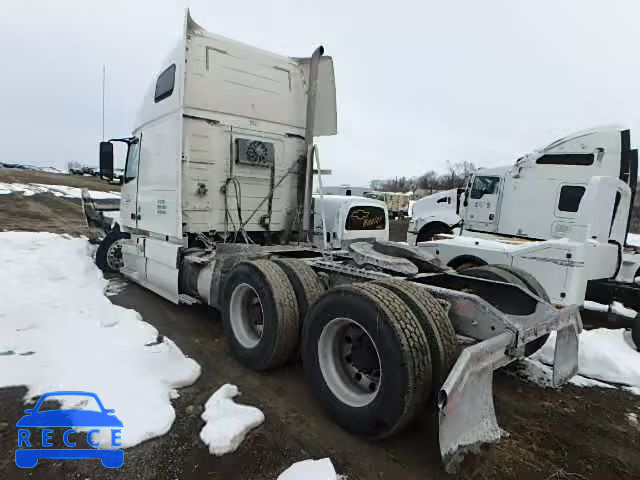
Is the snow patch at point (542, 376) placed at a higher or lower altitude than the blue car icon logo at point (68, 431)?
higher

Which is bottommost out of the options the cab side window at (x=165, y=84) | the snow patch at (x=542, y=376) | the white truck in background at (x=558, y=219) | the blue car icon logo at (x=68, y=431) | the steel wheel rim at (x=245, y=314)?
the blue car icon logo at (x=68, y=431)

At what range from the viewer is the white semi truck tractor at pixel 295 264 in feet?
8.60

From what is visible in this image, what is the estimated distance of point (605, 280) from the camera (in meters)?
6.33

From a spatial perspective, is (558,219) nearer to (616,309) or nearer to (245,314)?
(616,309)

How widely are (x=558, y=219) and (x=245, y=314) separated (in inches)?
294

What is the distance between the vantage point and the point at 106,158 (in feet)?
22.1

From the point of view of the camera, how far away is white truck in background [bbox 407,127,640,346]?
19.6 feet

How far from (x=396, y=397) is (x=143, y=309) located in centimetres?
421

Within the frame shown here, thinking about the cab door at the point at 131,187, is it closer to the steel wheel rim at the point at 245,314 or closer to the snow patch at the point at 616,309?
the steel wheel rim at the point at 245,314

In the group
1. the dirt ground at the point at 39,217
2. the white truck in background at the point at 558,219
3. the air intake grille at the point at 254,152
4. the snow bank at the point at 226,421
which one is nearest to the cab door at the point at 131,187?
the air intake grille at the point at 254,152

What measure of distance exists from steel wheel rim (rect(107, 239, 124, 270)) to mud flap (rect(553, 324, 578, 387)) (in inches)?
274

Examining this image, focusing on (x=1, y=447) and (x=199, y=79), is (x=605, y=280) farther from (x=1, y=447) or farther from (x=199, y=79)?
(x=1, y=447)

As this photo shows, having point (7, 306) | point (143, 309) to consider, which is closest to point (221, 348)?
point (143, 309)

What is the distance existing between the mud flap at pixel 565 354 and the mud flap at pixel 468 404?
89cm
